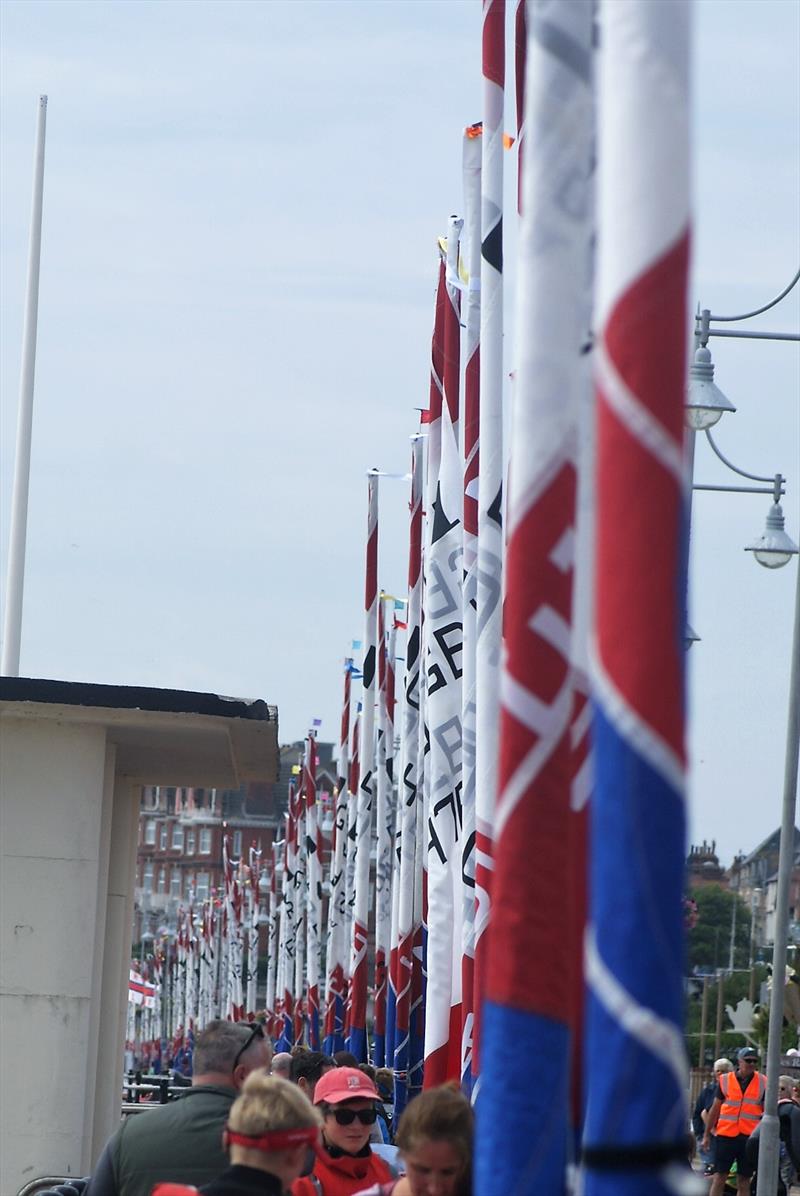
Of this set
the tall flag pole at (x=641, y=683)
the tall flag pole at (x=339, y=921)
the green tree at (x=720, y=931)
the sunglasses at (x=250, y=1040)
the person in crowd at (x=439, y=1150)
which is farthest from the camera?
the green tree at (x=720, y=931)

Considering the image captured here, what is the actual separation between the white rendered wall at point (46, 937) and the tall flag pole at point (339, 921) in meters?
20.0

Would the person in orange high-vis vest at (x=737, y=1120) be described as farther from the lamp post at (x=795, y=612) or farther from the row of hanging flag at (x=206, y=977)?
the row of hanging flag at (x=206, y=977)

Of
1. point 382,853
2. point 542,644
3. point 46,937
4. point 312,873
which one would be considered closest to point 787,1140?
point 382,853

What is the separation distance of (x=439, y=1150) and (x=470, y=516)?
8.88 m

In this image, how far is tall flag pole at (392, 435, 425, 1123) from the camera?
21.8m

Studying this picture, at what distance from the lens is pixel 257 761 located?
14.5m

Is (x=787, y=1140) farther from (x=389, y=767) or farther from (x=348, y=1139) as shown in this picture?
(x=348, y=1139)

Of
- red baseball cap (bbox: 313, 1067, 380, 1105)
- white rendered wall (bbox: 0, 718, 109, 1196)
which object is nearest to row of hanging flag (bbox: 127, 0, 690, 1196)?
red baseball cap (bbox: 313, 1067, 380, 1105)

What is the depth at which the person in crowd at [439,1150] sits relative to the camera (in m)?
5.76

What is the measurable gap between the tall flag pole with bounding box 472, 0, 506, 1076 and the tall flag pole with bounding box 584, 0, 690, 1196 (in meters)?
7.08

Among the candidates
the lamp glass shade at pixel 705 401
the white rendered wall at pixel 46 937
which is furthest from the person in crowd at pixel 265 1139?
the lamp glass shade at pixel 705 401

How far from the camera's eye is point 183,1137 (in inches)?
272

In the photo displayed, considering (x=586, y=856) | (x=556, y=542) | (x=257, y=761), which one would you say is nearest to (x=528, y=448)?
(x=556, y=542)

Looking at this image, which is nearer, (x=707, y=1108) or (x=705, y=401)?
(x=705, y=401)
